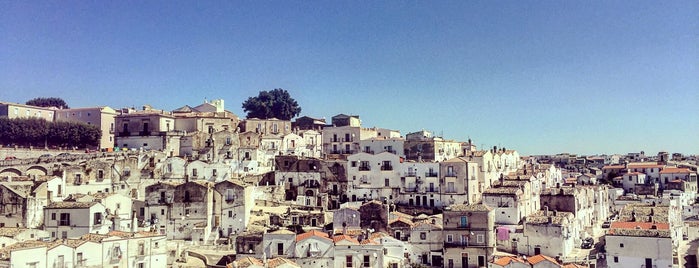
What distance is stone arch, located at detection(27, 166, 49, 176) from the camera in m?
60.4

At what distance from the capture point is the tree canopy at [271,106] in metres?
100

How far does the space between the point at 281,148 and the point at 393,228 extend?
30953 millimetres

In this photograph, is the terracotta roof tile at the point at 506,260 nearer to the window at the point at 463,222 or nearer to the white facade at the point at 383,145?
the window at the point at 463,222

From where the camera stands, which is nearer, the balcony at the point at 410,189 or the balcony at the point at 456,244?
the balcony at the point at 456,244

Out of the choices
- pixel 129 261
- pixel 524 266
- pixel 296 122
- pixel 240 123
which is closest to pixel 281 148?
pixel 240 123

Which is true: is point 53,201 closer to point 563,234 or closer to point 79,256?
point 79,256

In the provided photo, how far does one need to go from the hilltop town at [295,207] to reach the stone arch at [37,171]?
0.49 ft

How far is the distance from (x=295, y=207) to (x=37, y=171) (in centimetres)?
2744

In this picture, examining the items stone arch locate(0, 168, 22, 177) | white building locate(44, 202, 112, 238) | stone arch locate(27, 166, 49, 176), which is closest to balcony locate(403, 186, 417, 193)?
white building locate(44, 202, 112, 238)

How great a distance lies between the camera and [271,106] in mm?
100500

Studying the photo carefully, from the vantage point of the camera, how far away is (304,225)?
5556 cm

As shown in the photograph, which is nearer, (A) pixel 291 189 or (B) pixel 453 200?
(B) pixel 453 200

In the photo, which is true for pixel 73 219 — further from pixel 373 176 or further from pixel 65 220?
pixel 373 176

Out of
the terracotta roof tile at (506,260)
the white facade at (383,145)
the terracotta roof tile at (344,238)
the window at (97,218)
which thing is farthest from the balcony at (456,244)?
the window at (97,218)
